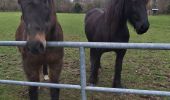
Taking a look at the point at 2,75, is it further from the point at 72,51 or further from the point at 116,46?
the point at 116,46

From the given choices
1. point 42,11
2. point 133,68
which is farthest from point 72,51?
point 42,11

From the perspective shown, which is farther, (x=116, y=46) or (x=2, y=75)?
(x=2, y=75)

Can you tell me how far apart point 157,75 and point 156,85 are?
0.73 metres

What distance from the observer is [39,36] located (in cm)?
337

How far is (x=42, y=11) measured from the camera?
3.53m

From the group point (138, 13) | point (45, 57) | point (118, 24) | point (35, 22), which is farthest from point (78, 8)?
point (35, 22)

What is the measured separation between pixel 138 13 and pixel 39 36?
2.33 m

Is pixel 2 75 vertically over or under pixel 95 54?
under

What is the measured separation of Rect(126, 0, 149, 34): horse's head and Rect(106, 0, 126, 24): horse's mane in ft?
0.48

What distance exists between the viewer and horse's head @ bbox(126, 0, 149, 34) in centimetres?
516

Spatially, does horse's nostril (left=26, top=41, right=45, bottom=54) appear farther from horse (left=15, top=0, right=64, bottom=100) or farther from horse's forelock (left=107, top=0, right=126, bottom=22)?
horse's forelock (left=107, top=0, right=126, bottom=22)

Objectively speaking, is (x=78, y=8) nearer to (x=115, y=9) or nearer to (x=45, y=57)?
(x=115, y=9)

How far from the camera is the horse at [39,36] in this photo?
3357 mm

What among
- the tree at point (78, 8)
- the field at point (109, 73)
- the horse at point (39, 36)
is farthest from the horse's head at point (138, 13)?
the tree at point (78, 8)
